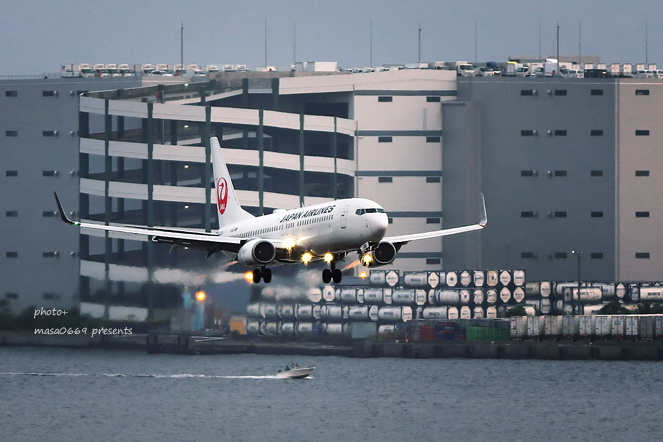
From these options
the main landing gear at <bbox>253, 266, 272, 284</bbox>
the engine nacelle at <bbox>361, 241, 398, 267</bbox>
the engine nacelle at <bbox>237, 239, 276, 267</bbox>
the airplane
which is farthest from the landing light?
the engine nacelle at <bbox>361, 241, 398, 267</bbox>

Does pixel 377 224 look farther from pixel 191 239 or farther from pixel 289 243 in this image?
pixel 191 239

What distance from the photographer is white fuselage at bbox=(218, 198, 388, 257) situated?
131 meters

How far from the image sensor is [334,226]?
434 feet

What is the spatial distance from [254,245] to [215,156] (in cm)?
4387

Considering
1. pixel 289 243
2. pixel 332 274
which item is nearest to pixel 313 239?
pixel 289 243

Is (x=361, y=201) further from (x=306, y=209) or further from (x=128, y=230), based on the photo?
(x=128, y=230)

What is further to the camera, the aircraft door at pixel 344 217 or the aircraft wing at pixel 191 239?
the aircraft wing at pixel 191 239

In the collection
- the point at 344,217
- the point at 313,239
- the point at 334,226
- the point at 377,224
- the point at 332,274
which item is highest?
the point at 344,217

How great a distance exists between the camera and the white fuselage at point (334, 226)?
13075 cm

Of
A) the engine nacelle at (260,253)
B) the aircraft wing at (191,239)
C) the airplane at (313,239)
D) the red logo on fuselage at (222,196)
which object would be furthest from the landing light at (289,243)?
the red logo on fuselage at (222,196)

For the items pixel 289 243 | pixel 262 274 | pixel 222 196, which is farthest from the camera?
pixel 222 196

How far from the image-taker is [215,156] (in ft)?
579

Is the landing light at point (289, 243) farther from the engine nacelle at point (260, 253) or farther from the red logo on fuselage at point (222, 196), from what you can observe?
the red logo on fuselage at point (222, 196)

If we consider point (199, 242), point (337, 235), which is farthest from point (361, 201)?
point (199, 242)
